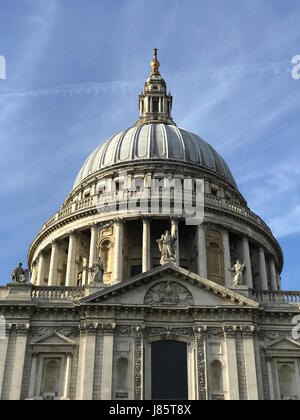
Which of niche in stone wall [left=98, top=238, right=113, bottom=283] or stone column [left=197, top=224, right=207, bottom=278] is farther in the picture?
niche in stone wall [left=98, top=238, right=113, bottom=283]

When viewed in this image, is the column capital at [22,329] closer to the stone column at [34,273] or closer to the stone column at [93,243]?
the stone column at [93,243]

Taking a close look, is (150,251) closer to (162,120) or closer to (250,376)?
(250,376)

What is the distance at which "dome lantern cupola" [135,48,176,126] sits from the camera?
2479 inches

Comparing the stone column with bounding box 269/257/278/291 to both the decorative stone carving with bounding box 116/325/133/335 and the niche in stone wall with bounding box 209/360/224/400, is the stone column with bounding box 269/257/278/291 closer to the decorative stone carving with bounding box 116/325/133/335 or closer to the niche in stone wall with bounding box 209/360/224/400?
the niche in stone wall with bounding box 209/360/224/400

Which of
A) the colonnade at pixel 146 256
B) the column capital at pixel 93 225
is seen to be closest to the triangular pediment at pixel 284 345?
the colonnade at pixel 146 256

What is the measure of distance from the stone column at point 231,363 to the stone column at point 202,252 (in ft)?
37.1

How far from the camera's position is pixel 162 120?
206 ft

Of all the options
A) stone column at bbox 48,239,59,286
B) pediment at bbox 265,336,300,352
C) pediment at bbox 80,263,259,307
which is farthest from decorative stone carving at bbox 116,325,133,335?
stone column at bbox 48,239,59,286

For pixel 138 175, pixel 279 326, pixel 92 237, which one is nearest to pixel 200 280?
pixel 279 326

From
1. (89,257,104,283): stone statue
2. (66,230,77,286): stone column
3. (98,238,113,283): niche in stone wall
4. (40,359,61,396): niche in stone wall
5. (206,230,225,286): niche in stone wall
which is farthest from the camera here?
(66,230,77,286): stone column

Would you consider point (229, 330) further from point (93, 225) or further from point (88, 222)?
point (88, 222)

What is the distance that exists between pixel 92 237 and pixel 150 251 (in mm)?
5081

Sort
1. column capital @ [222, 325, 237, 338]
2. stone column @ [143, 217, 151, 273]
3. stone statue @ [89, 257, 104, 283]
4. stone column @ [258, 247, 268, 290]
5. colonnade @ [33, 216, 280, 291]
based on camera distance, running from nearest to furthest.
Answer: column capital @ [222, 325, 237, 338] < stone statue @ [89, 257, 104, 283] < stone column @ [143, 217, 151, 273] < colonnade @ [33, 216, 280, 291] < stone column @ [258, 247, 268, 290]

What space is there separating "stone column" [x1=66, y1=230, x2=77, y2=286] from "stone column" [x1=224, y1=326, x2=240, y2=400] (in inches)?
682
